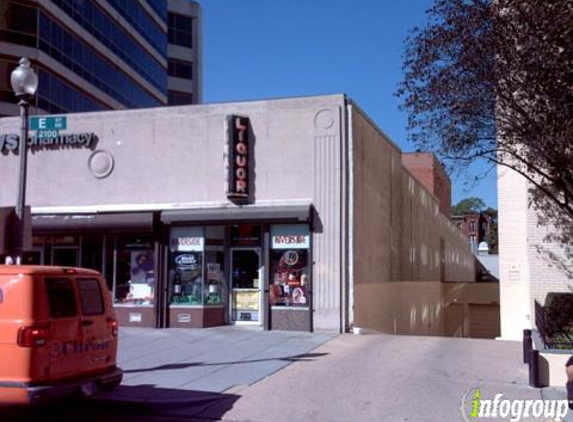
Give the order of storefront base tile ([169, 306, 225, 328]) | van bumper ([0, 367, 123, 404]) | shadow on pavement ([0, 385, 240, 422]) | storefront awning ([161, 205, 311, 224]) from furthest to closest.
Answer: storefront base tile ([169, 306, 225, 328]) → storefront awning ([161, 205, 311, 224]) → shadow on pavement ([0, 385, 240, 422]) → van bumper ([0, 367, 123, 404])

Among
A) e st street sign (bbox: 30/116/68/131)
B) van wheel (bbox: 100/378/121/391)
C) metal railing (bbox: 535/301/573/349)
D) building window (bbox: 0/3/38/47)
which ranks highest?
building window (bbox: 0/3/38/47)

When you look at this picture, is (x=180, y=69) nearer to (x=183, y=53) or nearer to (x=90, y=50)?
(x=183, y=53)

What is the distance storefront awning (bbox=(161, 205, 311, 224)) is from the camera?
58.1 ft

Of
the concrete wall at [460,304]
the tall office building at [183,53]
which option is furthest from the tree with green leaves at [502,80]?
the tall office building at [183,53]

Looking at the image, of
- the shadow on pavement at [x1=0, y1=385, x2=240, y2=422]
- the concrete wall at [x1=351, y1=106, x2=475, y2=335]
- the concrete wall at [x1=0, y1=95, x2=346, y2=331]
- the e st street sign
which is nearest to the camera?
the shadow on pavement at [x1=0, y1=385, x2=240, y2=422]

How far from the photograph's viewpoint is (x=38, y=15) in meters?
39.3

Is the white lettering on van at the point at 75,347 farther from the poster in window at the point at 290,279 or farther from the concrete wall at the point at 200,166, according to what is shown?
the concrete wall at the point at 200,166

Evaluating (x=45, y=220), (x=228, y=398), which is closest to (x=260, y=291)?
(x=45, y=220)

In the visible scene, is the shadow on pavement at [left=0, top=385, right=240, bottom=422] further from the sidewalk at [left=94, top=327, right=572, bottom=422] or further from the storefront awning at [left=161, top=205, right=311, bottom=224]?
the storefront awning at [left=161, top=205, right=311, bottom=224]

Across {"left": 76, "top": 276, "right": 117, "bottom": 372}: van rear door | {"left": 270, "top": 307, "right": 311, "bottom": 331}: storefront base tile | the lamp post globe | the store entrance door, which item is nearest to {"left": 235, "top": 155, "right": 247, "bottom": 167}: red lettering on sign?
the store entrance door

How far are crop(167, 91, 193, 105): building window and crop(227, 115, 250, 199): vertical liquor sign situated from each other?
42686 mm

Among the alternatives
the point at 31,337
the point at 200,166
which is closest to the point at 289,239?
the point at 200,166

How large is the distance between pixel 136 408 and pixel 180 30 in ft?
183

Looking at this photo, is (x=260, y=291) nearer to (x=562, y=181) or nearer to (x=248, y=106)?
(x=248, y=106)
